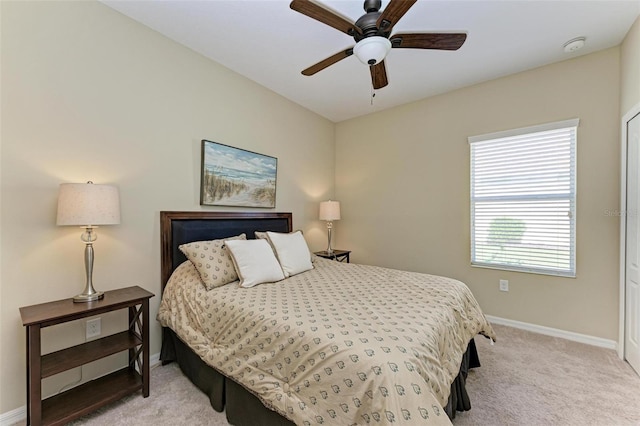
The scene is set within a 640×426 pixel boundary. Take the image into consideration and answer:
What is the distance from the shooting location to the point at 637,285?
7.15 feet

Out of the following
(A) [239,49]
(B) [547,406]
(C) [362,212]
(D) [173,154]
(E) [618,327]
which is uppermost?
(A) [239,49]

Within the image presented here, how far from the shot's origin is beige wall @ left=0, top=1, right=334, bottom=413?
1.66 m

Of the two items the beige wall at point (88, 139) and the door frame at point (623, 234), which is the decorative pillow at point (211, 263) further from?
the door frame at point (623, 234)

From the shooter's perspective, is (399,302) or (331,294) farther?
(331,294)

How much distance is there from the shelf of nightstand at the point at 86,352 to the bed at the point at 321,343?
11.5 inches

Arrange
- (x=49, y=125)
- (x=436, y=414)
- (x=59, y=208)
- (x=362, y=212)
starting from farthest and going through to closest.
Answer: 1. (x=362, y=212)
2. (x=49, y=125)
3. (x=59, y=208)
4. (x=436, y=414)

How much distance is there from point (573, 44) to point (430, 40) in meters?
1.74

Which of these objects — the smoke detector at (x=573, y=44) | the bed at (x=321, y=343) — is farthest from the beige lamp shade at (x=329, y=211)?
the smoke detector at (x=573, y=44)

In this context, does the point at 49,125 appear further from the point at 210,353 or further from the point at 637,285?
the point at 637,285

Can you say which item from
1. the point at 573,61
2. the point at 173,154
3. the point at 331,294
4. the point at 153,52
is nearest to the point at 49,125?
the point at 173,154

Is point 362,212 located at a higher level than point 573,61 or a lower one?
lower

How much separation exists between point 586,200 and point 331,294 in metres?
2.68

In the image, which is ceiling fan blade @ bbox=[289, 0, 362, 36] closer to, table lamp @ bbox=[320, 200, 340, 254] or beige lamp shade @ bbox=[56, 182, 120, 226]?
beige lamp shade @ bbox=[56, 182, 120, 226]

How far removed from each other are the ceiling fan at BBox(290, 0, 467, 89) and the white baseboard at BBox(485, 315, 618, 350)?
2.87 m
